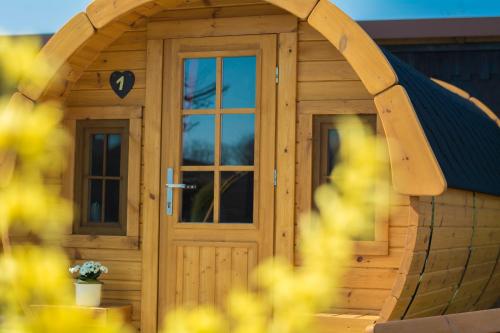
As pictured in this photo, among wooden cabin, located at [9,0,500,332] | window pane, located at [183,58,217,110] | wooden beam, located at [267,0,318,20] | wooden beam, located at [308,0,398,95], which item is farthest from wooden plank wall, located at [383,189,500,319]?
window pane, located at [183,58,217,110]

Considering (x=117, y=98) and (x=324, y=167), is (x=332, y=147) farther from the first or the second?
(x=117, y=98)

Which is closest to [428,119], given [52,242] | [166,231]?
[166,231]

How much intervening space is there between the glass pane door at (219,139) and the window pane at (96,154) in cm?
62

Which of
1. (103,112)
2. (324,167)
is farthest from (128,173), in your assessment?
(324,167)

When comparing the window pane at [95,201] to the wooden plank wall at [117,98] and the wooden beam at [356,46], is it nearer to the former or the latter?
the wooden plank wall at [117,98]

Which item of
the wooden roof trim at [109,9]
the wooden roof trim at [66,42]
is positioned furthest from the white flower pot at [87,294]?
the wooden roof trim at [109,9]

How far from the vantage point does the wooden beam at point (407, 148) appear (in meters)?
3.88

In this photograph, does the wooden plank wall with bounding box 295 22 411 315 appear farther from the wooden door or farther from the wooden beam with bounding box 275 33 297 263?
the wooden door

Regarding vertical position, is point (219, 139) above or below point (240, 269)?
above

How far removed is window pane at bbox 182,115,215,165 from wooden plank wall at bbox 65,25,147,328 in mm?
384

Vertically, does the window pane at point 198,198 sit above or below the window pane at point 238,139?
below

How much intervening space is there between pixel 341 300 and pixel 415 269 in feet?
2.88

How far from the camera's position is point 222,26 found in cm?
511

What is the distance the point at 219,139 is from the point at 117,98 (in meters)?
0.79
